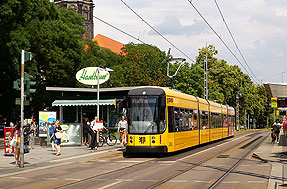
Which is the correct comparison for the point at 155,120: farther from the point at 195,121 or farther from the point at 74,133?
the point at 74,133

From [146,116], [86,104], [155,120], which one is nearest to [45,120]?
[86,104]

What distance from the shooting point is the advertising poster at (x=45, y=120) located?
28.5 metres

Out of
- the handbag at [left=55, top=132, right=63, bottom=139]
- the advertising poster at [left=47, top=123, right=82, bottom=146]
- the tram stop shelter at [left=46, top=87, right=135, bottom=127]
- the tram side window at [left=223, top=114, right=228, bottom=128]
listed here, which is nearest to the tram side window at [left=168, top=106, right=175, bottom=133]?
the handbag at [left=55, top=132, right=63, bottom=139]

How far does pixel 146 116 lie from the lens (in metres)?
19.6

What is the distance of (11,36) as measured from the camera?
39.6 meters

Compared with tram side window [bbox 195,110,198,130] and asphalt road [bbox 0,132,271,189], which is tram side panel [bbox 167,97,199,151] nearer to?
tram side window [bbox 195,110,198,130]

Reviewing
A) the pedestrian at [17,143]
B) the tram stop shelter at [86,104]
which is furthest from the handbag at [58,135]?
the tram stop shelter at [86,104]

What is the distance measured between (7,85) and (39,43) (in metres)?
5.13

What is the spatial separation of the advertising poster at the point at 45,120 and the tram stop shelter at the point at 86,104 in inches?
138

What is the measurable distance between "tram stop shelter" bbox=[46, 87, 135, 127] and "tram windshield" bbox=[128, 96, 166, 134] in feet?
38.2

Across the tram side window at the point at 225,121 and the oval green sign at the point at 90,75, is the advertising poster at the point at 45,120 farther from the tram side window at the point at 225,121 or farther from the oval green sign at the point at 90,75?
the tram side window at the point at 225,121

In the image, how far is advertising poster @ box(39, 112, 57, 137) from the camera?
28.5 meters

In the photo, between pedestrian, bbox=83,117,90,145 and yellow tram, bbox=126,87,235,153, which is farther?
pedestrian, bbox=83,117,90,145

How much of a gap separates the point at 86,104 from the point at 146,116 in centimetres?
1353
